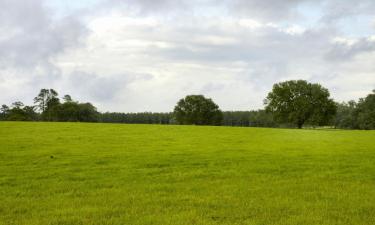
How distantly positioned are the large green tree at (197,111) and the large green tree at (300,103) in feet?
84.4

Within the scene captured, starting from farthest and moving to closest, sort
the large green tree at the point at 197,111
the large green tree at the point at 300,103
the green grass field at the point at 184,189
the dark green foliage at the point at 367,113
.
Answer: the large green tree at the point at 197,111 < the dark green foliage at the point at 367,113 < the large green tree at the point at 300,103 < the green grass field at the point at 184,189

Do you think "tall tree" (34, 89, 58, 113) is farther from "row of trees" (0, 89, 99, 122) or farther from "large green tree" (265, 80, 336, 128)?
"large green tree" (265, 80, 336, 128)

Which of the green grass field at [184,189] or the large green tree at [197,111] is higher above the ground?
the large green tree at [197,111]

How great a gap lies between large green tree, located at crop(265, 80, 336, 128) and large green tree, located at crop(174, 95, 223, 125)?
25727 millimetres

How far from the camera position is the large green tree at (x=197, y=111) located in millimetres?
130800

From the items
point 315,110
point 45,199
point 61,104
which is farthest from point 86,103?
point 45,199

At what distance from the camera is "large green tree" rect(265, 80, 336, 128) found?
104 metres

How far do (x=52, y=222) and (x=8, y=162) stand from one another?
498 inches

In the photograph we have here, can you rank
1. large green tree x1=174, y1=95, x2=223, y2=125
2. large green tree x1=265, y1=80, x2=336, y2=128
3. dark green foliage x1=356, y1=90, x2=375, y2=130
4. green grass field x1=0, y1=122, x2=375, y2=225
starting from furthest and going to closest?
large green tree x1=174, y1=95, x2=223, y2=125 → dark green foliage x1=356, y1=90, x2=375, y2=130 → large green tree x1=265, y1=80, x2=336, y2=128 → green grass field x1=0, y1=122, x2=375, y2=225

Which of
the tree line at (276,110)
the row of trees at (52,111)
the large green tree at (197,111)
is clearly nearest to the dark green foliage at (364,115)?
the tree line at (276,110)

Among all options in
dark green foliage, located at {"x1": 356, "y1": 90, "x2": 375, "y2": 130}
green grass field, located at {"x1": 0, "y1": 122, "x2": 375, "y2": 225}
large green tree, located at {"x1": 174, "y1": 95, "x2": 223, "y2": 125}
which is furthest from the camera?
large green tree, located at {"x1": 174, "y1": 95, "x2": 223, "y2": 125}

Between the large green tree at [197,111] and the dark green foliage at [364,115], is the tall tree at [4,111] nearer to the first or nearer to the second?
the large green tree at [197,111]

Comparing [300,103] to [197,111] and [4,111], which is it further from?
[4,111]

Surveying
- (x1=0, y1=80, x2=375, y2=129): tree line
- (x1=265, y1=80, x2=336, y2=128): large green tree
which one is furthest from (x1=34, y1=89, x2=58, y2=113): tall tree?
(x1=265, y1=80, x2=336, y2=128): large green tree
